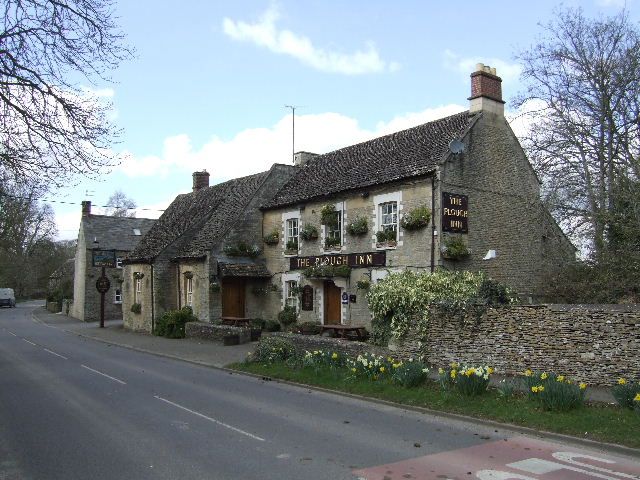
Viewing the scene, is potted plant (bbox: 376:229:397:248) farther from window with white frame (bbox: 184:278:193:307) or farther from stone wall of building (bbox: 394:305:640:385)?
window with white frame (bbox: 184:278:193:307)

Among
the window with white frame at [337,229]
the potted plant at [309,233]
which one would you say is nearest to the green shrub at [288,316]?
the potted plant at [309,233]

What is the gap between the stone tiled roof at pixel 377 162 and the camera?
2169 cm

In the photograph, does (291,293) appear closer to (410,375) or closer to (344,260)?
(344,260)

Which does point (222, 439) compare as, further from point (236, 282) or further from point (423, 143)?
point (236, 282)

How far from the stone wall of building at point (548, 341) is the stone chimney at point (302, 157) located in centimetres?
1710

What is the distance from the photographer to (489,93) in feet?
74.9

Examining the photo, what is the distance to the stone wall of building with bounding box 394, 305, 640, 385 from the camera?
1233 cm

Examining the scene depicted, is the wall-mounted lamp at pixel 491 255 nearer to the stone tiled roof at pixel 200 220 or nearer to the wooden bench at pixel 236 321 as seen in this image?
the wooden bench at pixel 236 321

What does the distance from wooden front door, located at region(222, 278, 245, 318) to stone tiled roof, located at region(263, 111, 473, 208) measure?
4.13 meters

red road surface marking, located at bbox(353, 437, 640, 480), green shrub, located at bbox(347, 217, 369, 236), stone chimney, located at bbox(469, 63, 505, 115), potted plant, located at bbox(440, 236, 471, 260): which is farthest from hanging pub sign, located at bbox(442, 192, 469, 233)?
red road surface marking, located at bbox(353, 437, 640, 480)

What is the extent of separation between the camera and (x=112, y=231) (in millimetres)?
48406

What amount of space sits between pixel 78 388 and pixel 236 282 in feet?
49.9

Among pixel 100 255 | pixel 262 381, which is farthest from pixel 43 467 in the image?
pixel 100 255

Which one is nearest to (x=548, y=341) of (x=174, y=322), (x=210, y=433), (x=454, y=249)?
(x=454, y=249)
